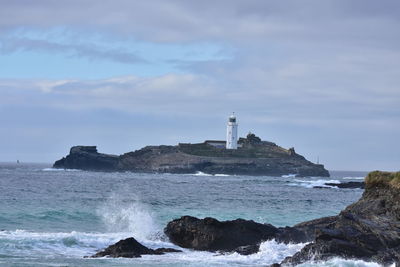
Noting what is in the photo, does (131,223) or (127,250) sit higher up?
(131,223)

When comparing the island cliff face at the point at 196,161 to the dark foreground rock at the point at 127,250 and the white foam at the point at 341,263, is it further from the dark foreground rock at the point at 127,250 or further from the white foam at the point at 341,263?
the white foam at the point at 341,263

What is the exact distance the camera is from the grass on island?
31.4 metres

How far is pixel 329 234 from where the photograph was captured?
24.9m

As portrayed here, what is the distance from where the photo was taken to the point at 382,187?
31859 millimetres

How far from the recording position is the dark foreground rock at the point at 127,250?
1049 inches

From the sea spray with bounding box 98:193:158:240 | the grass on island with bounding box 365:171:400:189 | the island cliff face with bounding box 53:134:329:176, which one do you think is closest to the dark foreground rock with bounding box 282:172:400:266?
the grass on island with bounding box 365:171:400:189

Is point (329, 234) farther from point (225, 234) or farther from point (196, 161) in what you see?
point (196, 161)

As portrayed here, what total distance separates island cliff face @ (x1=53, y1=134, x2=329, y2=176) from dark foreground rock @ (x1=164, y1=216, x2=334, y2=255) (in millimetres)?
148193

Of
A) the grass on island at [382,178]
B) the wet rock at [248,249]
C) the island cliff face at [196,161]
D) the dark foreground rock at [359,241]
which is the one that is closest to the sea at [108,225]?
the wet rock at [248,249]

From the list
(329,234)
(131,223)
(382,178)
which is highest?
(382,178)

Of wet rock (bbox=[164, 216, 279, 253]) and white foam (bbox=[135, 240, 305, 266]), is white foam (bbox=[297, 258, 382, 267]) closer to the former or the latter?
white foam (bbox=[135, 240, 305, 266])

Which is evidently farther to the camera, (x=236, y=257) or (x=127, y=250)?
(x=127, y=250)

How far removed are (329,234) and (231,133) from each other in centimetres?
16405

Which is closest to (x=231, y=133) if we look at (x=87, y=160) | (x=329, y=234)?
(x=87, y=160)
